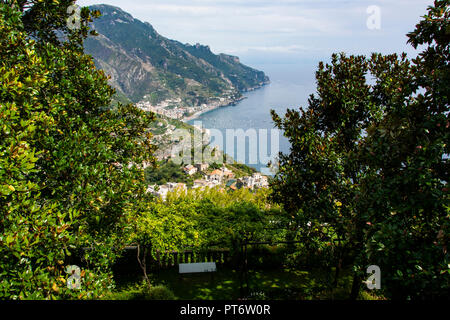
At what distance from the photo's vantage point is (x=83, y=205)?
4746 millimetres

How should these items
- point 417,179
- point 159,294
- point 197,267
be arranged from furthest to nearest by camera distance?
1. point 197,267
2. point 159,294
3. point 417,179

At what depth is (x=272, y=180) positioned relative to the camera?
314 inches

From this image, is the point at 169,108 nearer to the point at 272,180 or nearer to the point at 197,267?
the point at 197,267

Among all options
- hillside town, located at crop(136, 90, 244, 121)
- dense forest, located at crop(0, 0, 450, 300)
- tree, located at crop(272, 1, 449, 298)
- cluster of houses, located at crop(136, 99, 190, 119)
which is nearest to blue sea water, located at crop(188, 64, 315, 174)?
hillside town, located at crop(136, 90, 244, 121)

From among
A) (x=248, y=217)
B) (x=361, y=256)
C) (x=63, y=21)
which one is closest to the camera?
(x=361, y=256)

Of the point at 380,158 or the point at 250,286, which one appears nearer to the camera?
the point at 380,158

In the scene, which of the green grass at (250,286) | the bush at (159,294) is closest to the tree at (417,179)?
the green grass at (250,286)

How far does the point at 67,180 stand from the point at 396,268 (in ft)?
17.5

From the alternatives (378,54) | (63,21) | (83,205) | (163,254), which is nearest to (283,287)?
(163,254)

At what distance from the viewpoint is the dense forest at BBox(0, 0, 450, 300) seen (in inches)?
147

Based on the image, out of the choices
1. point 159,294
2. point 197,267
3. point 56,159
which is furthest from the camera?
point 197,267

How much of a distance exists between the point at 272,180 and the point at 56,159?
5373mm

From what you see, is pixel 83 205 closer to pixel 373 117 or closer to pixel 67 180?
pixel 67 180

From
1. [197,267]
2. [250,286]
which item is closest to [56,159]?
[197,267]
